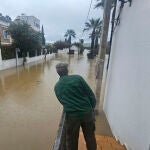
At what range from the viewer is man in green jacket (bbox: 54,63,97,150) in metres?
2.63

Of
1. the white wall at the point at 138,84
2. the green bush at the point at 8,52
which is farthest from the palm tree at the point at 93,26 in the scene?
the white wall at the point at 138,84

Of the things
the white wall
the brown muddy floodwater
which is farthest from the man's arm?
the brown muddy floodwater

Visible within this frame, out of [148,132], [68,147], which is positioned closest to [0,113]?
[68,147]

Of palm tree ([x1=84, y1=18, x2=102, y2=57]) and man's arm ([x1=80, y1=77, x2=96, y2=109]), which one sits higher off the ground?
palm tree ([x1=84, y1=18, x2=102, y2=57])

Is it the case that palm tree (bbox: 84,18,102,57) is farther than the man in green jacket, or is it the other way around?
palm tree (bbox: 84,18,102,57)

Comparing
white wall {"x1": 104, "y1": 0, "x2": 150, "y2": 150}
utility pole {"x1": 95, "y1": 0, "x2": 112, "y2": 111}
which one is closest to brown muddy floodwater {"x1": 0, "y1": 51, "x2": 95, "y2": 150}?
utility pole {"x1": 95, "y1": 0, "x2": 112, "y2": 111}

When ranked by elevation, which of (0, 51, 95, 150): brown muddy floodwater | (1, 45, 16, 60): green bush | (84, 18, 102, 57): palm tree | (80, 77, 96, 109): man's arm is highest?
(84, 18, 102, 57): palm tree

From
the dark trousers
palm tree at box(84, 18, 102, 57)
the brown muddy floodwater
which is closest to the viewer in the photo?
the dark trousers

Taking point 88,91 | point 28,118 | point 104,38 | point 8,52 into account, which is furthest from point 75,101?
point 8,52

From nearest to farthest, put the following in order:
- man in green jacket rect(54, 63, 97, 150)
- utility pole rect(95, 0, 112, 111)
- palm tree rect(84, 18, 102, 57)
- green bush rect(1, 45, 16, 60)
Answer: man in green jacket rect(54, 63, 97, 150) → utility pole rect(95, 0, 112, 111) → green bush rect(1, 45, 16, 60) → palm tree rect(84, 18, 102, 57)

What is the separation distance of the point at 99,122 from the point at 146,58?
3812 mm

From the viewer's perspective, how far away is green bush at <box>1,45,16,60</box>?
1802 centimetres

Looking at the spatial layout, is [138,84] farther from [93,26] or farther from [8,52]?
[93,26]

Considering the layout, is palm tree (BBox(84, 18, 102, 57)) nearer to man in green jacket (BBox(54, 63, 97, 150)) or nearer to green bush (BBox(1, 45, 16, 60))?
green bush (BBox(1, 45, 16, 60))
